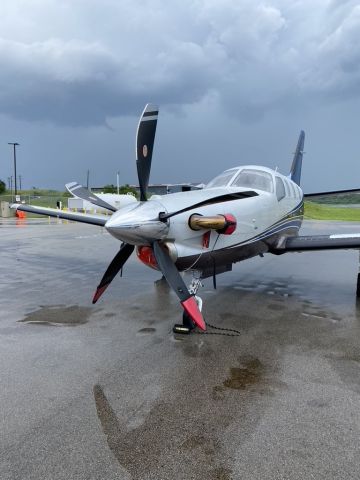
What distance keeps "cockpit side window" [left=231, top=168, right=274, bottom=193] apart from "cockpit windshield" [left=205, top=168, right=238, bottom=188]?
0.14 metres

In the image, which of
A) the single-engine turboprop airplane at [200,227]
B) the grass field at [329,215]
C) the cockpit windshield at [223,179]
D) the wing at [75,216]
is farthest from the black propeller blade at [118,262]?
the grass field at [329,215]

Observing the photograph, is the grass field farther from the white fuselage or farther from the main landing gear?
the main landing gear

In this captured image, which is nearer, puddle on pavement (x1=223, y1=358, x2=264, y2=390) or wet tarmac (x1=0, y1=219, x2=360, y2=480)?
wet tarmac (x1=0, y1=219, x2=360, y2=480)

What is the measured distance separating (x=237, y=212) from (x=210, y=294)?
8.74 feet

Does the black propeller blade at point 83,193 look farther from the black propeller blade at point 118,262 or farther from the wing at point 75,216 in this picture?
the black propeller blade at point 118,262

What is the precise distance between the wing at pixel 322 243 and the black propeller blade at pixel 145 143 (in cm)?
341

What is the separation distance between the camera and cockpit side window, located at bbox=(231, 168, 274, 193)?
23.3ft

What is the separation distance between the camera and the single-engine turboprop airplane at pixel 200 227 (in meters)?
4.80

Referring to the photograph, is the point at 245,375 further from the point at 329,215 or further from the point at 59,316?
the point at 329,215

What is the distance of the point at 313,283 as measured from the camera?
374 inches

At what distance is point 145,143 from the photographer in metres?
6.12

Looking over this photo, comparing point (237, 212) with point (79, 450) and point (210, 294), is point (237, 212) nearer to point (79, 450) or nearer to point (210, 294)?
point (210, 294)

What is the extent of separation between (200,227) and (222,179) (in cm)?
239

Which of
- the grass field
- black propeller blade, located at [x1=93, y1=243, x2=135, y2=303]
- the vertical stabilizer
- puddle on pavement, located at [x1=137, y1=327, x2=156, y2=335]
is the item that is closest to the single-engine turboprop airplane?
black propeller blade, located at [x1=93, y1=243, x2=135, y2=303]
